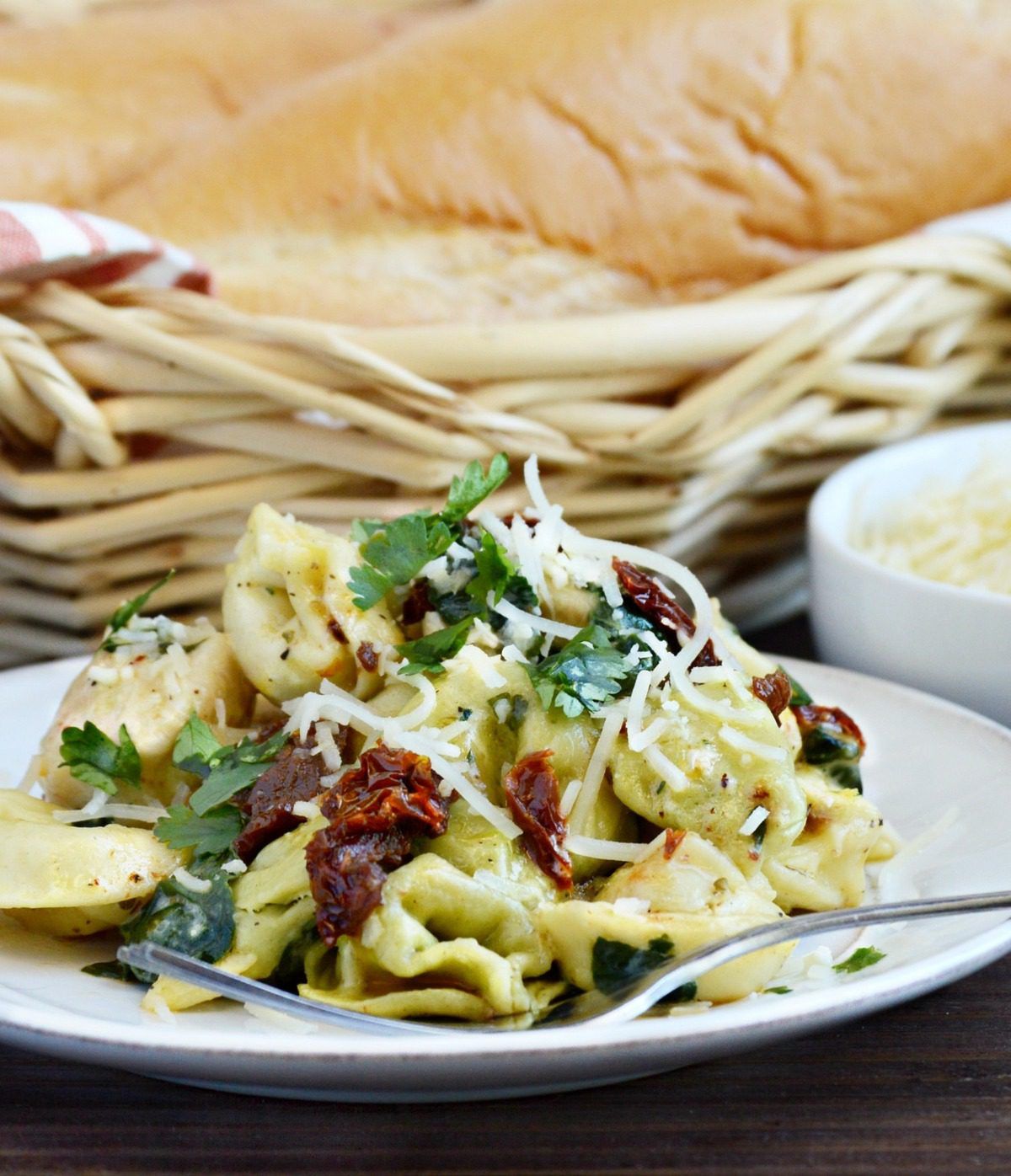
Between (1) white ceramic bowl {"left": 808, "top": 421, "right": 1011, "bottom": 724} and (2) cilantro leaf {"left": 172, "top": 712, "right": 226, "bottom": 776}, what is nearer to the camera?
(2) cilantro leaf {"left": 172, "top": 712, "right": 226, "bottom": 776}

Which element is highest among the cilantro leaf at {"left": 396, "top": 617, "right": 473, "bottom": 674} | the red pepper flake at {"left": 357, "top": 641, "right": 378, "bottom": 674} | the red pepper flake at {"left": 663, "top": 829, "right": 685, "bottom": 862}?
the cilantro leaf at {"left": 396, "top": 617, "right": 473, "bottom": 674}

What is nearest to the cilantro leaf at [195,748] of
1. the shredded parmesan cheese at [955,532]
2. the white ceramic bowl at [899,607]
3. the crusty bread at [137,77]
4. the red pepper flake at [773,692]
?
the red pepper flake at [773,692]

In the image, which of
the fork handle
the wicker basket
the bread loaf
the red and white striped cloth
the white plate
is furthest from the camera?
the bread loaf

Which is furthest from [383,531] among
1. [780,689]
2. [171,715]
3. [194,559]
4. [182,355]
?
[194,559]

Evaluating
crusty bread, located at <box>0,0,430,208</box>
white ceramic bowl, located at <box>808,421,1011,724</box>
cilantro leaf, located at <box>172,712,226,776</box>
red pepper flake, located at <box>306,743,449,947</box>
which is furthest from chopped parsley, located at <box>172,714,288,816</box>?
crusty bread, located at <box>0,0,430,208</box>

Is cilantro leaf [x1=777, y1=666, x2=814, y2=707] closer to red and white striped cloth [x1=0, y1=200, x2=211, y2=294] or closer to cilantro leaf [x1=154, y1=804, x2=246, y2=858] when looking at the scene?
cilantro leaf [x1=154, y1=804, x2=246, y2=858]

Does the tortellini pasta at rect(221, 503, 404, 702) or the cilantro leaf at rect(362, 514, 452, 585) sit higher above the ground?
the cilantro leaf at rect(362, 514, 452, 585)
